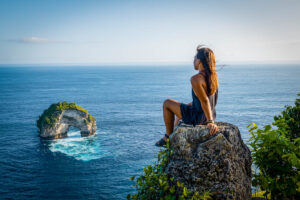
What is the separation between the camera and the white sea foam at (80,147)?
48.9 meters

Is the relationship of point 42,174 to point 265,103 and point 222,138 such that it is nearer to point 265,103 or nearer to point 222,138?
point 222,138

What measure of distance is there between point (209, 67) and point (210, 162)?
239 cm

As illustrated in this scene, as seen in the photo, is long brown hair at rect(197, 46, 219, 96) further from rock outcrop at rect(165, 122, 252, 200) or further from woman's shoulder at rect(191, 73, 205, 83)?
rock outcrop at rect(165, 122, 252, 200)

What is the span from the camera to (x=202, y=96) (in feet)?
21.1

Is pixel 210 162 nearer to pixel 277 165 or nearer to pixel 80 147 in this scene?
pixel 277 165

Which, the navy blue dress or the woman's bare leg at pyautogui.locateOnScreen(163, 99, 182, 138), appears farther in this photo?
the woman's bare leg at pyautogui.locateOnScreen(163, 99, 182, 138)

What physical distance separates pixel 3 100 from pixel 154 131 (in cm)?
7456

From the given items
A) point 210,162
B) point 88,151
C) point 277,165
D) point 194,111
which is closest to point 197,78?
point 194,111

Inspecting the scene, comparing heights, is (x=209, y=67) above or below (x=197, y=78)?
above

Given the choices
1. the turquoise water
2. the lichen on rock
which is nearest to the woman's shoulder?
the turquoise water

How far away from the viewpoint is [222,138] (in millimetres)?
5812

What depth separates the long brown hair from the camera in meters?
6.57

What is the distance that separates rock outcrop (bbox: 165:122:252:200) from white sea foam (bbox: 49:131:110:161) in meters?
43.7

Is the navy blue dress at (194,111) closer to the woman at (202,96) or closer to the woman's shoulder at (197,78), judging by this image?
the woman at (202,96)
